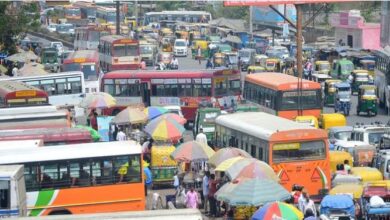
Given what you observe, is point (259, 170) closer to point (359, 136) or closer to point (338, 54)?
point (359, 136)

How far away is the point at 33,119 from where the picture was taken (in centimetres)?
2594

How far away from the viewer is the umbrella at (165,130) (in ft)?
82.6

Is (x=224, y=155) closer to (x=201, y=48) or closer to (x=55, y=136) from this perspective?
(x=55, y=136)

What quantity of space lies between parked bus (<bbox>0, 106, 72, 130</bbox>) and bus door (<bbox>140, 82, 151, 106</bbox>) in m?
9.52

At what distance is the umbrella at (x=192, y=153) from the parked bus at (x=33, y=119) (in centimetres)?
407

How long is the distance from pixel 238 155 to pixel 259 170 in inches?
82.9

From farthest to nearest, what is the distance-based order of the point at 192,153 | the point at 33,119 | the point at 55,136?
the point at 33,119
the point at 55,136
the point at 192,153

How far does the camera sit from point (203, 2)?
364ft

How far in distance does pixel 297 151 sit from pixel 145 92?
51.9ft

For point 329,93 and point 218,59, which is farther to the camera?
point 218,59

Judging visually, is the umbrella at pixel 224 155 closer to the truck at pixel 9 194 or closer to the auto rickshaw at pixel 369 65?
the truck at pixel 9 194

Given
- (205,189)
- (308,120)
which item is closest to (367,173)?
(205,189)

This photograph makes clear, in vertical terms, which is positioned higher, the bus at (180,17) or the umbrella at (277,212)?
the umbrella at (277,212)

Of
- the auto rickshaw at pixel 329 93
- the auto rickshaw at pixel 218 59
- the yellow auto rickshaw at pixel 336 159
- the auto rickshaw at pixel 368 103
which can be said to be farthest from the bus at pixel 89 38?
the yellow auto rickshaw at pixel 336 159
